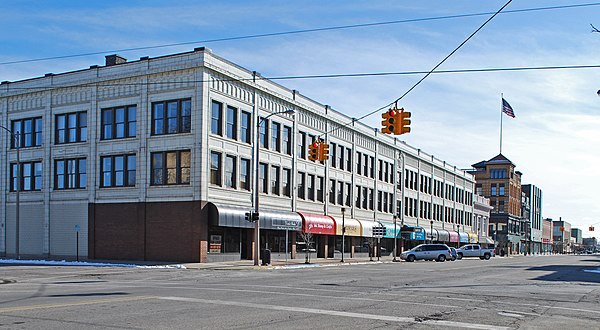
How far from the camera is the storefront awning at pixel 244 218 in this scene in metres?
41.1

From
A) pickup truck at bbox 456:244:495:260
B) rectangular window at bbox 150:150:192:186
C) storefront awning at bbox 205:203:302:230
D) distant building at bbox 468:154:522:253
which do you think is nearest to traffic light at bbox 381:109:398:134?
storefront awning at bbox 205:203:302:230

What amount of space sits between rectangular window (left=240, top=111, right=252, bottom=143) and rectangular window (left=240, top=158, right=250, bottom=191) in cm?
142

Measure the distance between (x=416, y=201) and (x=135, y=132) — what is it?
147ft

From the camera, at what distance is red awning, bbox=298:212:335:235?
168 ft

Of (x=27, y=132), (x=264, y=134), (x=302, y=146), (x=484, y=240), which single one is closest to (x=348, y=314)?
(x=264, y=134)

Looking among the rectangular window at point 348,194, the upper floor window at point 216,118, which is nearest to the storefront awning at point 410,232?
the rectangular window at point 348,194

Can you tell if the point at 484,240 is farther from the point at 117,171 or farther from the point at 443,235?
the point at 117,171

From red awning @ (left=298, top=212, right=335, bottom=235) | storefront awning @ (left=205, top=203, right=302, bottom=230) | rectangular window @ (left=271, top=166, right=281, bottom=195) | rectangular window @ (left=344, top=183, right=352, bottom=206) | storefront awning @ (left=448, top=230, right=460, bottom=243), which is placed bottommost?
storefront awning @ (left=448, top=230, right=460, bottom=243)

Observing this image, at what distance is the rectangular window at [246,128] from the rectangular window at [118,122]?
6.93 m

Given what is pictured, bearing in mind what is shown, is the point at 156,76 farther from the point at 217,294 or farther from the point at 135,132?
the point at 217,294

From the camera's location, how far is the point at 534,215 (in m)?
163

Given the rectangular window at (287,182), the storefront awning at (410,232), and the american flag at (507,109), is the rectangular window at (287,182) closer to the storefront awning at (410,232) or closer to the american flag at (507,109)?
the storefront awning at (410,232)

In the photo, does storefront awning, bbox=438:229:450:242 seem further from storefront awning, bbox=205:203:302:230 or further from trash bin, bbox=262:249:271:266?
trash bin, bbox=262:249:271:266

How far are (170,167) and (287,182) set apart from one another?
11556mm
